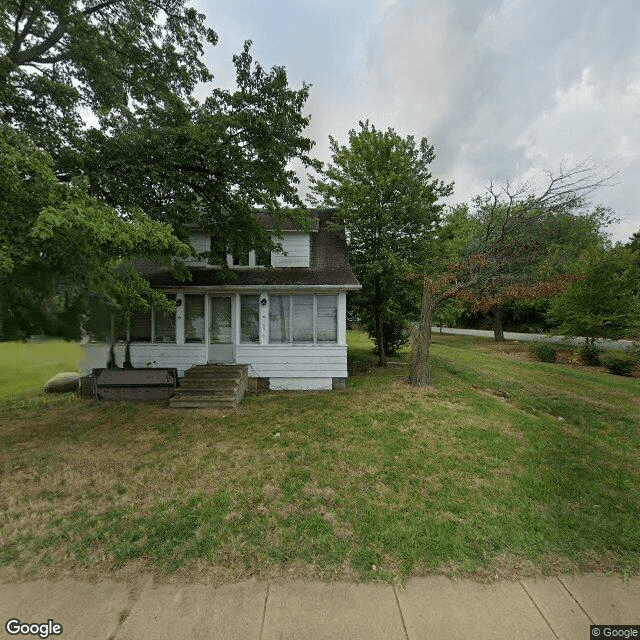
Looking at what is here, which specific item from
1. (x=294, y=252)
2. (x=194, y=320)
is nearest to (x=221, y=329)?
(x=194, y=320)

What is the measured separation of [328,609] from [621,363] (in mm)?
17809

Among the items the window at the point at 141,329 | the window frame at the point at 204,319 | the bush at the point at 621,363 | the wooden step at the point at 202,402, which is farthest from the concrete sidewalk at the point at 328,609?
the bush at the point at 621,363

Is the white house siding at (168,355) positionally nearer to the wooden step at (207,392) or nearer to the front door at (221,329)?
the front door at (221,329)

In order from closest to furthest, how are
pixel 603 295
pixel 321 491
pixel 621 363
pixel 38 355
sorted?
pixel 321 491, pixel 38 355, pixel 621 363, pixel 603 295

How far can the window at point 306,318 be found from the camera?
9.96 meters

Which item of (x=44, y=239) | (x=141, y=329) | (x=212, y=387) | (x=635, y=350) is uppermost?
(x=44, y=239)

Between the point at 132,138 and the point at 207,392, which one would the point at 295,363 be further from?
the point at 132,138

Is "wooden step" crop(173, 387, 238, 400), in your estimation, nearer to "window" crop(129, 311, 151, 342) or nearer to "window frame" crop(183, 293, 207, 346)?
"window frame" crop(183, 293, 207, 346)

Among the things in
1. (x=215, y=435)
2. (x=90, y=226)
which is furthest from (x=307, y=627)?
(x=90, y=226)

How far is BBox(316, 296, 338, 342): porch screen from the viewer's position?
9.96m

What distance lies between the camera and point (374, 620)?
252 centimetres

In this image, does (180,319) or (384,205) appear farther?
(384,205)

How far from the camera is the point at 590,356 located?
52.2ft

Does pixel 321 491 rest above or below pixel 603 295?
below
